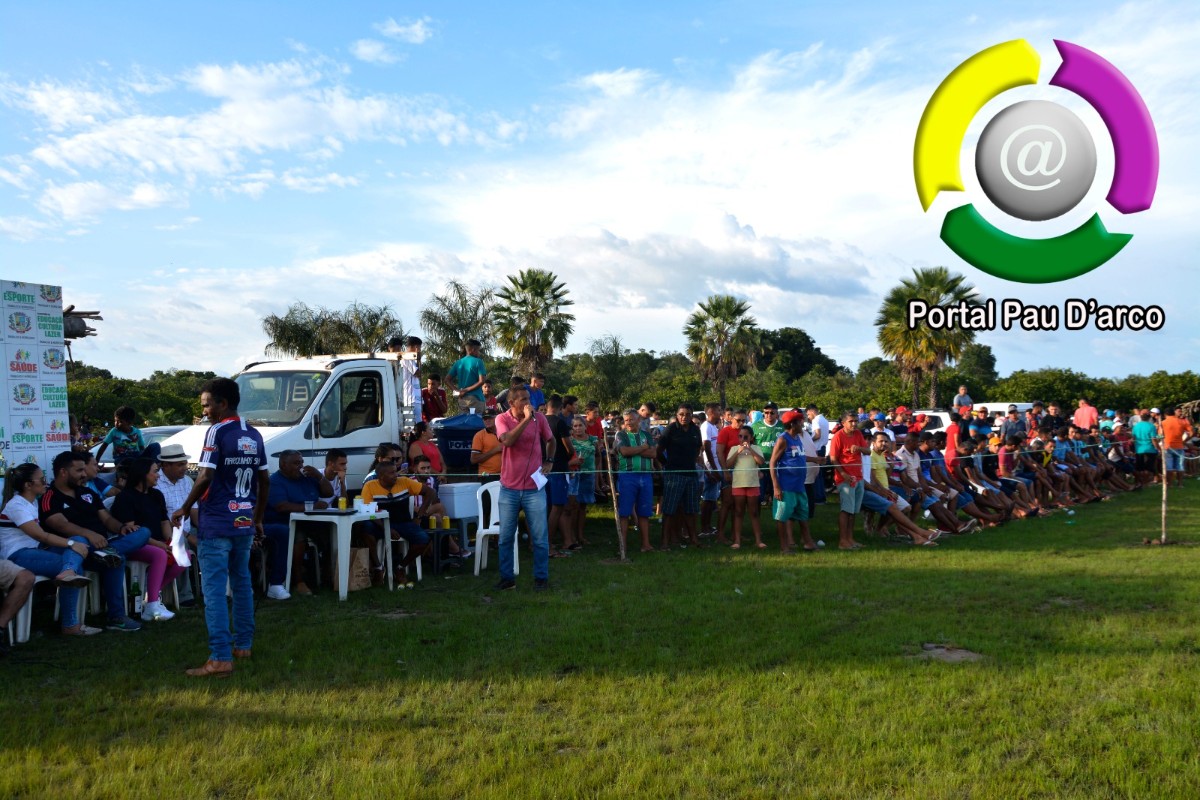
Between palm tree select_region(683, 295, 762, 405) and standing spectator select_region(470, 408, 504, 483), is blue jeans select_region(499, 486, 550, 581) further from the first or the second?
palm tree select_region(683, 295, 762, 405)

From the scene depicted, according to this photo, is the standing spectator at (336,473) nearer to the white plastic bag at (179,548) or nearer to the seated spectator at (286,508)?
the seated spectator at (286,508)

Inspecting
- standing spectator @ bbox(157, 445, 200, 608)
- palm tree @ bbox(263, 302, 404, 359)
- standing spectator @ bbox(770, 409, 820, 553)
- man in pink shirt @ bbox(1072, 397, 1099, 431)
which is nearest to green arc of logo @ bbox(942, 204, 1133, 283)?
standing spectator @ bbox(770, 409, 820, 553)

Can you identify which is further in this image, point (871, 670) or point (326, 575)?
point (326, 575)

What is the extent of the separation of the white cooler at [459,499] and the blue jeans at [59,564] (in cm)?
398

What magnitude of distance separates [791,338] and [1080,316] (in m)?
64.3

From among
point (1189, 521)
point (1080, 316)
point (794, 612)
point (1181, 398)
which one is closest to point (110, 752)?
point (794, 612)

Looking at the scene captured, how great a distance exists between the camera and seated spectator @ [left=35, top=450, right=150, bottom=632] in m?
7.52

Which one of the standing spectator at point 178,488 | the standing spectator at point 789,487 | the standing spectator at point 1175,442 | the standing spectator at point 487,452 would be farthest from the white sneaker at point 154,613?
the standing spectator at point 1175,442

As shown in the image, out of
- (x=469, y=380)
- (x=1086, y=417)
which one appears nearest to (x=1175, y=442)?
(x=1086, y=417)

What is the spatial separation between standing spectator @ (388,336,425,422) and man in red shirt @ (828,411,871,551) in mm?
5821

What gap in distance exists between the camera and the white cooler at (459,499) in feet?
34.8

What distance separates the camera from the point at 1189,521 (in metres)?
13.7

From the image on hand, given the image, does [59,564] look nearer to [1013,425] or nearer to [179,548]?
[179,548]

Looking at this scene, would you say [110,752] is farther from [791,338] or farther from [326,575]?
[791,338]
